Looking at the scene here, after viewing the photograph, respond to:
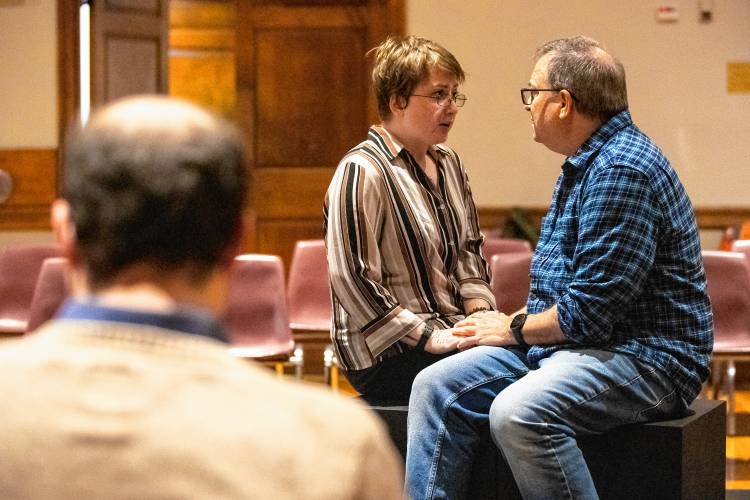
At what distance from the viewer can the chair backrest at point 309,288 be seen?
5.17m

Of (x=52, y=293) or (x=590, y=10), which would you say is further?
(x=590, y=10)

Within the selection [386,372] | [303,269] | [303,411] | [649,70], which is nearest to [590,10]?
[649,70]

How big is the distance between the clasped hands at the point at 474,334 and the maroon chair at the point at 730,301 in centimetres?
192

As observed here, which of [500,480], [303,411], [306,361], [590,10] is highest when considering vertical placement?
[590,10]

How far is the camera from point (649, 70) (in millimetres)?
6633

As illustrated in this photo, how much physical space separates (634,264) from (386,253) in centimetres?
75

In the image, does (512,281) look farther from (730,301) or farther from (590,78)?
(590,78)

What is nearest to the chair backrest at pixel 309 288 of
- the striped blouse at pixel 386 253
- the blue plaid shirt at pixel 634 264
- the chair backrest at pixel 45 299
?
the chair backrest at pixel 45 299

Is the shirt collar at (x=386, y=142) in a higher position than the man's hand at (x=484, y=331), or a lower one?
higher

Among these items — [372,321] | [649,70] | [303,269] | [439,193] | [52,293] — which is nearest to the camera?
[372,321]

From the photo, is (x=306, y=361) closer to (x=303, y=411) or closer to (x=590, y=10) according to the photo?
(x=590, y=10)

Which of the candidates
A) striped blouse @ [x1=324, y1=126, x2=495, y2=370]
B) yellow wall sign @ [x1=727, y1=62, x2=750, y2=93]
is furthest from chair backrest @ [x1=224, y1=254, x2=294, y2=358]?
yellow wall sign @ [x1=727, y1=62, x2=750, y2=93]

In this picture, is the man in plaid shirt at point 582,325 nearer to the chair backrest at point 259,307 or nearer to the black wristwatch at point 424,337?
the black wristwatch at point 424,337

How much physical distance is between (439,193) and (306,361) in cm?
354
